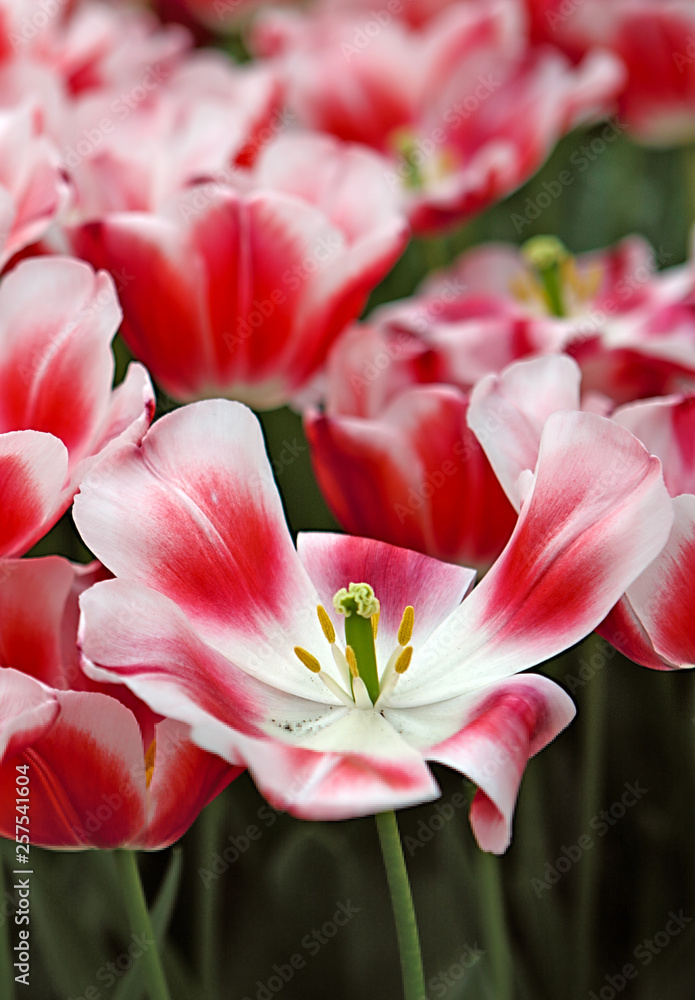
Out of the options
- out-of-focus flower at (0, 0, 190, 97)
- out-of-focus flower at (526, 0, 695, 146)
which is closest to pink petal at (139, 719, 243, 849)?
out-of-focus flower at (0, 0, 190, 97)

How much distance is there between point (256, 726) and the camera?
0.35m

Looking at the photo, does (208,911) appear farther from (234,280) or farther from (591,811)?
(234,280)

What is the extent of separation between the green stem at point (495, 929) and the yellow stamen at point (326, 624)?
131mm

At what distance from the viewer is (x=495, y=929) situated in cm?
45

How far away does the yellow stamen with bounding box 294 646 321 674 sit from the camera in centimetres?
37

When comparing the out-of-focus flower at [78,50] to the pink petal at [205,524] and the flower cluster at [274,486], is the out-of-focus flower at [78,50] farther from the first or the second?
the pink petal at [205,524]

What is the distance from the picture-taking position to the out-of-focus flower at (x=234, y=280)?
21.0 inches

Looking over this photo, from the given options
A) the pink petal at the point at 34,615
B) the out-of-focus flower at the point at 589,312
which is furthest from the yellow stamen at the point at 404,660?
the out-of-focus flower at the point at 589,312

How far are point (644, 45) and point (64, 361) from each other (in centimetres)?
61

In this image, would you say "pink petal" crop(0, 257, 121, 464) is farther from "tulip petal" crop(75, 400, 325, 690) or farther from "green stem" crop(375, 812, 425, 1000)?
"green stem" crop(375, 812, 425, 1000)

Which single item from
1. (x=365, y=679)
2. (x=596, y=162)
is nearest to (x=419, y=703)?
(x=365, y=679)

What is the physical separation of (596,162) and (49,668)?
0.86m

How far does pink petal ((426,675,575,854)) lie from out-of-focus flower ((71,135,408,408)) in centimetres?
26

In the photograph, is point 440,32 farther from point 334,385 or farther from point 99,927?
point 99,927
